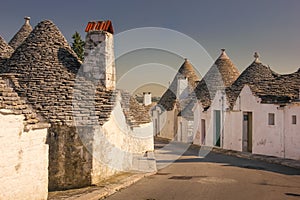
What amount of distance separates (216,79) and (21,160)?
20.3m

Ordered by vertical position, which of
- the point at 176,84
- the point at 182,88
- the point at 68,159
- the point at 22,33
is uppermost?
the point at 22,33

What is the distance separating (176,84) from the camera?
31422 mm

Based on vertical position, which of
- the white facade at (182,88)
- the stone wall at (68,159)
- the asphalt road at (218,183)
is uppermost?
the white facade at (182,88)

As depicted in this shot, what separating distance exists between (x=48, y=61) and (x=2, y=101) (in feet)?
16.4

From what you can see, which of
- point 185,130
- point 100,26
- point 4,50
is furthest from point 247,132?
point 4,50

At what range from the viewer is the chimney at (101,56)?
12445 mm

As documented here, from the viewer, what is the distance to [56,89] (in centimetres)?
1092

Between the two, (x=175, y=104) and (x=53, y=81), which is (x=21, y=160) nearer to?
(x=53, y=81)

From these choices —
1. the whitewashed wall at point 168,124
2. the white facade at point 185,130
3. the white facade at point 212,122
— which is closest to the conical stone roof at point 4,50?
the white facade at point 212,122

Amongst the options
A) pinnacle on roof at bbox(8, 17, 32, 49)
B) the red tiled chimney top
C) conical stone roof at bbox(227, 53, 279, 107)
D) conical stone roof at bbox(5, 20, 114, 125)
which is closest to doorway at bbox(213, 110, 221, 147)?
conical stone roof at bbox(227, 53, 279, 107)

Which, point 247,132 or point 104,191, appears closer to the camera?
point 104,191

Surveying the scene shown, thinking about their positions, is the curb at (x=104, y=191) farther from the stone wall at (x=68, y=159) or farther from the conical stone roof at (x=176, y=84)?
the conical stone roof at (x=176, y=84)

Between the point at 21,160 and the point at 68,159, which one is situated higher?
the point at 21,160

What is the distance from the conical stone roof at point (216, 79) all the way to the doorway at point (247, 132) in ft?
14.8
